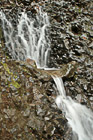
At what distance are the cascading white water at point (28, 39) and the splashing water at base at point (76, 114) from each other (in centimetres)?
239

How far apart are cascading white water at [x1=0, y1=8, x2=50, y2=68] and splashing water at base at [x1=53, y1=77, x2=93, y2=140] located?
2.39 m

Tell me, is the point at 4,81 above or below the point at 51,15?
below

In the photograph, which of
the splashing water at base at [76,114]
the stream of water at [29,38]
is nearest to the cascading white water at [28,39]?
the stream of water at [29,38]

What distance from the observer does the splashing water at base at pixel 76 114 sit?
4.07 m

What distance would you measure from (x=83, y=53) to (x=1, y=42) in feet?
13.3

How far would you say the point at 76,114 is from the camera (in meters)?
4.46

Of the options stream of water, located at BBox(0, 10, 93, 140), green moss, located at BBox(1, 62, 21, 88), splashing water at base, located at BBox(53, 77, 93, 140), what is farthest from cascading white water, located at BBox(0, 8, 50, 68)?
green moss, located at BBox(1, 62, 21, 88)

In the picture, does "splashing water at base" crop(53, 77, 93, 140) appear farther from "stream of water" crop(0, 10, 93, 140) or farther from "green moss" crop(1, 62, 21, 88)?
"stream of water" crop(0, 10, 93, 140)

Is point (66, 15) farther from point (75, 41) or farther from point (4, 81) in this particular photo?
point (4, 81)

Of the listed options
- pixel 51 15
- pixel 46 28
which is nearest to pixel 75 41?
pixel 46 28

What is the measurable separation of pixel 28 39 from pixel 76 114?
179 inches

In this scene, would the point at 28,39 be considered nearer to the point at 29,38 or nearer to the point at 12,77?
the point at 29,38

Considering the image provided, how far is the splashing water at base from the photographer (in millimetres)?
4066

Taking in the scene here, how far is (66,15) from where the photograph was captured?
24.9 ft
